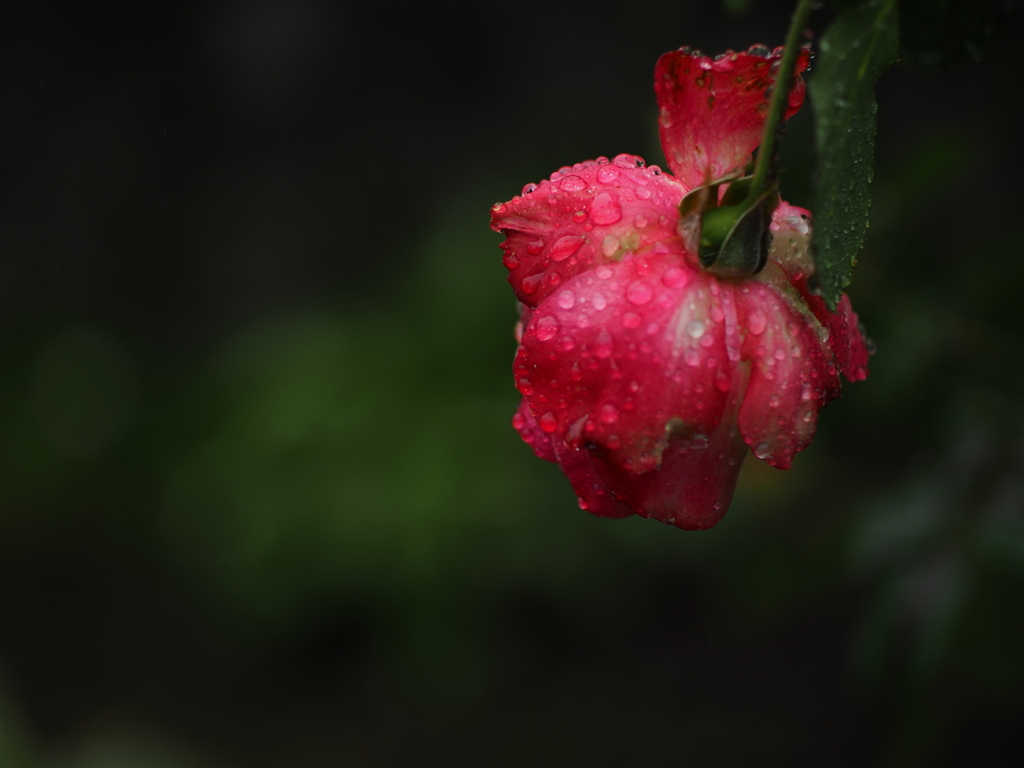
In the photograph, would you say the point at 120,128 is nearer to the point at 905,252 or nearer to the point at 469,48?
the point at 469,48

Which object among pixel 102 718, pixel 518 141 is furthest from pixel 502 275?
pixel 102 718

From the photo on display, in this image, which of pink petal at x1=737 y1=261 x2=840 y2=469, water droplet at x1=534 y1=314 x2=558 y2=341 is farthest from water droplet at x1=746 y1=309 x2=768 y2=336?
water droplet at x1=534 y1=314 x2=558 y2=341

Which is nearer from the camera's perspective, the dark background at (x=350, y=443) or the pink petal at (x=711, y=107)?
the pink petal at (x=711, y=107)

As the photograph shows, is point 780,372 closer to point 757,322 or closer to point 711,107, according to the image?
point 757,322

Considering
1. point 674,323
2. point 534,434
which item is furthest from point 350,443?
Result: point 674,323

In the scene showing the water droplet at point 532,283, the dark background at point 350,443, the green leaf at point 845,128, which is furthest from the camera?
the dark background at point 350,443

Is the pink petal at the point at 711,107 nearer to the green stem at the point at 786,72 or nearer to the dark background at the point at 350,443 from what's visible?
the green stem at the point at 786,72

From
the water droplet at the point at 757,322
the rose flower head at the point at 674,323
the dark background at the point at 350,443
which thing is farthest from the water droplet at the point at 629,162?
the dark background at the point at 350,443
